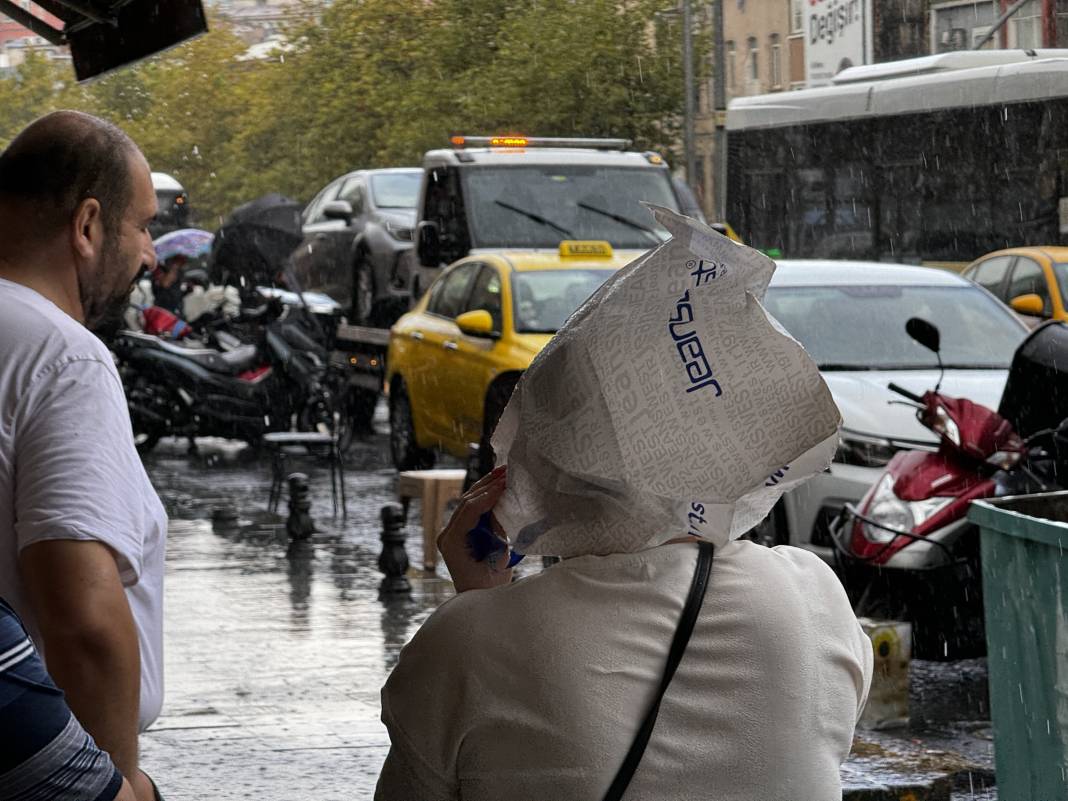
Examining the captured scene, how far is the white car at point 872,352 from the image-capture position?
896 cm

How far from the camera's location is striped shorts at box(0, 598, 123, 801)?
1.77 m

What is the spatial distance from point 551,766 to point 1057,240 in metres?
19.1

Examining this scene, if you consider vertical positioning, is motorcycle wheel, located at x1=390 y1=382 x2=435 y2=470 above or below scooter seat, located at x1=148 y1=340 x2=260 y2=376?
below

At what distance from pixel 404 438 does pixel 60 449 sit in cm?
1247

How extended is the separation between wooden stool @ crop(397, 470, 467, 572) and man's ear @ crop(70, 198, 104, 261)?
7561 millimetres

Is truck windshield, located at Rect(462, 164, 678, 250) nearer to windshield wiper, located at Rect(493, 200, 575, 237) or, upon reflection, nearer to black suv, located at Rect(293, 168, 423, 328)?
windshield wiper, located at Rect(493, 200, 575, 237)

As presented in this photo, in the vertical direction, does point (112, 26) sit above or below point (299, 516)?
above

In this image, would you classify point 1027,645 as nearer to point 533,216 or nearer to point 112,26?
point 112,26

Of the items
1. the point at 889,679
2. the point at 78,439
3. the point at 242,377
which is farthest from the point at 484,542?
the point at 242,377

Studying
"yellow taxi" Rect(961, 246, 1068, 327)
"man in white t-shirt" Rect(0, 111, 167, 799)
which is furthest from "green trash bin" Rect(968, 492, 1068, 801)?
"yellow taxi" Rect(961, 246, 1068, 327)

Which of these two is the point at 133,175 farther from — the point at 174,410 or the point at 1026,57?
the point at 1026,57

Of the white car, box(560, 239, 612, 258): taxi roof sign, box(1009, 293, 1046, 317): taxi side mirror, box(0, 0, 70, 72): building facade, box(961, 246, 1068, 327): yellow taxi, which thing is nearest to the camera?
the white car

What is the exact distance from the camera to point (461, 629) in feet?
7.61

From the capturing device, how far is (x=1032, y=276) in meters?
16.0
